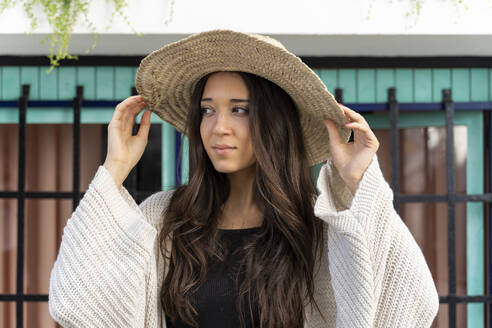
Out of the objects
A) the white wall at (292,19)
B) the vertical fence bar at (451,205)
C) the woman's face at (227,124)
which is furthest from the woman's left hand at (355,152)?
the vertical fence bar at (451,205)

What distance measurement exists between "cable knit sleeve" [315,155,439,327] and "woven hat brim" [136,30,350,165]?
26 cm

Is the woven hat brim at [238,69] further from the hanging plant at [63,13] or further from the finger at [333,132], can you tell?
the hanging plant at [63,13]

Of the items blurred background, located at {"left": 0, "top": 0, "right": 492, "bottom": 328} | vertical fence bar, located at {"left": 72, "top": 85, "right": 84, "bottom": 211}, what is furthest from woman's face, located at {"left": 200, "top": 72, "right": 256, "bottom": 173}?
vertical fence bar, located at {"left": 72, "top": 85, "right": 84, "bottom": 211}

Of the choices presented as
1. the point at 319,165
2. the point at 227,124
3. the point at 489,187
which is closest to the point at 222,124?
the point at 227,124

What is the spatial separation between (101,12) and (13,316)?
163cm

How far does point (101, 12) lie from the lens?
→ 2.25 metres

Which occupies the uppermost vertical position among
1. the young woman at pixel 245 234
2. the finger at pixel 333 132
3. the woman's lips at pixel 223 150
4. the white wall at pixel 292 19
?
the white wall at pixel 292 19

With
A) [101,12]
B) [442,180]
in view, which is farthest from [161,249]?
[442,180]

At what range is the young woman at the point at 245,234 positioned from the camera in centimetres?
137

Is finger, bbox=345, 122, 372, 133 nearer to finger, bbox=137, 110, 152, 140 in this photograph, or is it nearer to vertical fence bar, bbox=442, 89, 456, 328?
finger, bbox=137, 110, 152, 140

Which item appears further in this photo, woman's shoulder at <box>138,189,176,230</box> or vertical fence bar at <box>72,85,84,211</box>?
vertical fence bar at <box>72,85,84,211</box>

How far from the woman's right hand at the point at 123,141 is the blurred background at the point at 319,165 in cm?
83

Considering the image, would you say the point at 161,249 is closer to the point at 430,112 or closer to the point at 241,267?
the point at 241,267

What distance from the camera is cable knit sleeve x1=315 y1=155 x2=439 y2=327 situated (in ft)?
4.39
